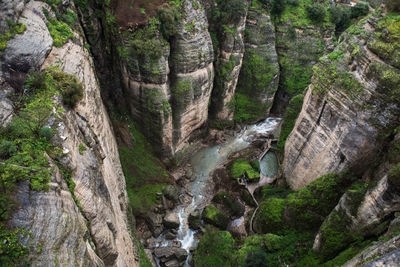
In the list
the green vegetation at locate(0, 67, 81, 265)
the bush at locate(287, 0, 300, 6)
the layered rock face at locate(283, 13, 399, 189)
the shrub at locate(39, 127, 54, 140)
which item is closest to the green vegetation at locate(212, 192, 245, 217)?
the layered rock face at locate(283, 13, 399, 189)

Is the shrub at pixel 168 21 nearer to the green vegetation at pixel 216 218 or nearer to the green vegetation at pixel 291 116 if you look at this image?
the green vegetation at pixel 291 116

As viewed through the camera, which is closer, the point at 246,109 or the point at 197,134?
the point at 197,134

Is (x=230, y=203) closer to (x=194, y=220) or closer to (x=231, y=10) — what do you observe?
(x=194, y=220)

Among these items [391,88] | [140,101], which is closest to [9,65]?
[140,101]

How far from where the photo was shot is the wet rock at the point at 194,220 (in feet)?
63.9

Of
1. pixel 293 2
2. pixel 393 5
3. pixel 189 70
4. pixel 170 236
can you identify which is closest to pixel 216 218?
pixel 170 236

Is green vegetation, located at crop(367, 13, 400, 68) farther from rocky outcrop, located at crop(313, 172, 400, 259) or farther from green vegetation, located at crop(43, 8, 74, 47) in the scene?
green vegetation, located at crop(43, 8, 74, 47)

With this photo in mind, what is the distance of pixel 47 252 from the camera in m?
6.21

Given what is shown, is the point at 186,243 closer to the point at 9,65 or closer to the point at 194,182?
the point at 194,182

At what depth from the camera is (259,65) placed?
27812mm

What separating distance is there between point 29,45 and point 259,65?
22.3 meters

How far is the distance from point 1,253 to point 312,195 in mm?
14182

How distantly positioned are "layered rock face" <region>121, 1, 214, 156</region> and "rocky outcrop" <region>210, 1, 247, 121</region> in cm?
242

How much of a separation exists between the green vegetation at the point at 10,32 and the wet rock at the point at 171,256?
14.5 m
